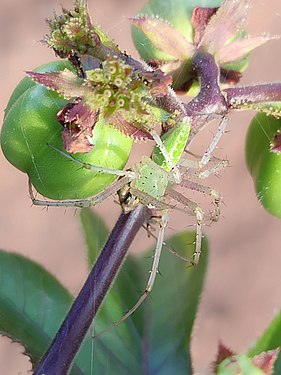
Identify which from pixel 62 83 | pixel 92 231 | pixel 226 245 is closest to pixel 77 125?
pixel 62 83

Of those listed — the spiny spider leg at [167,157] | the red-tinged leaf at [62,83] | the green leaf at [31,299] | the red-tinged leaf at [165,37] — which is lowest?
the green leaf at [31,299]

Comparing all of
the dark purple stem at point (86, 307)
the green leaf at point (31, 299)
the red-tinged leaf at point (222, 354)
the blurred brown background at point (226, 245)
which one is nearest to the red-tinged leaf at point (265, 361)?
the red-tinged leaf at point (222, 354)

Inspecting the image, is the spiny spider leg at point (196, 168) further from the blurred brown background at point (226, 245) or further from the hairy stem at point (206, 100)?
the blurred brown background at point (226, 245)

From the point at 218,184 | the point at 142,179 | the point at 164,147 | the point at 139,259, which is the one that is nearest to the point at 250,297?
the point at 218,184

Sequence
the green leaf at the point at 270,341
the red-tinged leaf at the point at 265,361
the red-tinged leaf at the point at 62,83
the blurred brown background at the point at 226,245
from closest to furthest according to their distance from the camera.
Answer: the red-tinged leaf at the point at 62,83
the red-tinged leaf at the point at 265,361
the green leaf at the point at 270,341
the blurred brown background at the point at 226,245

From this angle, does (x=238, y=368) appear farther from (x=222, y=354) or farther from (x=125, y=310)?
(x=125, y=310)

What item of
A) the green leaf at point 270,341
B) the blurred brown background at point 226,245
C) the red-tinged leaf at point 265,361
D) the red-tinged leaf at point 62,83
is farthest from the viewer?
the blurred brown background at point 226,245
